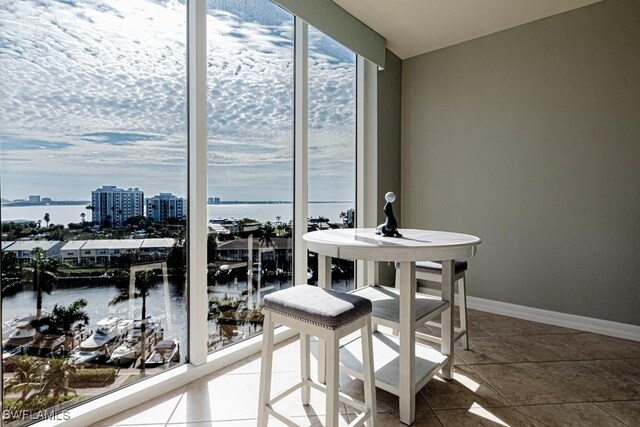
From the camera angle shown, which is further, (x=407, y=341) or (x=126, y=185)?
(x=126, y=185)

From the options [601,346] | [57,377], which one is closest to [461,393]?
[601,346]

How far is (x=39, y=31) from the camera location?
149 centimetres

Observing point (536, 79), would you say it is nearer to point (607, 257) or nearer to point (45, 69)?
point (607, 257)

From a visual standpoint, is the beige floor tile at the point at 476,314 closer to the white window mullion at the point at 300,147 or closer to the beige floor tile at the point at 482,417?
the beige floor tile at the point at 482,417

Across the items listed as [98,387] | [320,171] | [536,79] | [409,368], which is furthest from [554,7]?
[98,387]

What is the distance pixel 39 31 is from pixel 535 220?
11.7 feet

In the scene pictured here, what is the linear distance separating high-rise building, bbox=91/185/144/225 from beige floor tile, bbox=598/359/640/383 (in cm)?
298

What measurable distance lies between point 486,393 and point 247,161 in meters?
2.01

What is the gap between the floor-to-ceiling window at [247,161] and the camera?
2229 millimetres

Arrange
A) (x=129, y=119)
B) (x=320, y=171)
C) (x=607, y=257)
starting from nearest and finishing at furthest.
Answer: (x=129, y=119) → (x=607, y=257) → (x=320, y=171)

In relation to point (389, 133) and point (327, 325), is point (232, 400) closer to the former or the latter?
point (327, 325)

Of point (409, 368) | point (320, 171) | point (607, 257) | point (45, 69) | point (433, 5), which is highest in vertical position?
point (433, 5)

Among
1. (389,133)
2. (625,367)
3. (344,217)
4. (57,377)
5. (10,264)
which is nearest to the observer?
(10,264)

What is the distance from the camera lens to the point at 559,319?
300 cm
